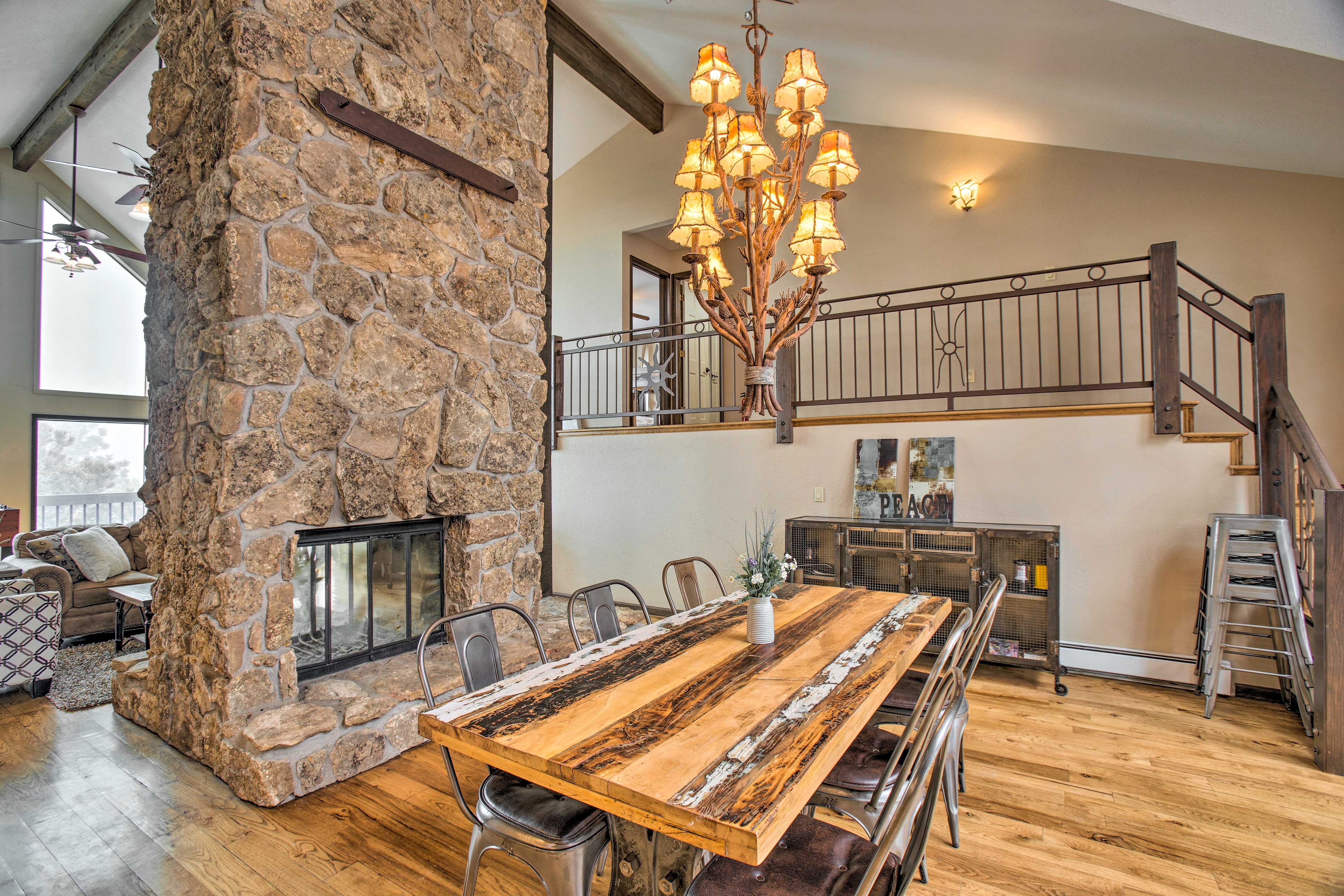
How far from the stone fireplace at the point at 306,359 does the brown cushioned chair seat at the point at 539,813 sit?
1.29 metres

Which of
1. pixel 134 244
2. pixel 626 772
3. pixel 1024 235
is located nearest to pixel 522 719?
pixel 626 772

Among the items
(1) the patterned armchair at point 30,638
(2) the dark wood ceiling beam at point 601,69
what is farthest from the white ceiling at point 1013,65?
(1) the patterned armchair at point 30,638

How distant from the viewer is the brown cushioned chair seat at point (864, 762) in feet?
5.67

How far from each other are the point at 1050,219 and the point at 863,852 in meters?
5.42

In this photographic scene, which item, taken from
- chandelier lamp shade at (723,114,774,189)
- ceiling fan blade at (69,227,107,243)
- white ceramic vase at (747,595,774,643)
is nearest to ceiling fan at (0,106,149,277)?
ceiling fan blade at (69,227,107,243)

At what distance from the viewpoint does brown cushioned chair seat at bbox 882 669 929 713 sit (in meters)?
2.26

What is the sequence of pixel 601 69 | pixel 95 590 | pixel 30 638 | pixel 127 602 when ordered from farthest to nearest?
pixel 601 69
pixel 95 590
pixel 127 602
pixel 30 638

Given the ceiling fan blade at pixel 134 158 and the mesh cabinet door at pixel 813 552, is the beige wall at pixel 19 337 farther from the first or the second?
the mesh cabinet door at pixel 813 552

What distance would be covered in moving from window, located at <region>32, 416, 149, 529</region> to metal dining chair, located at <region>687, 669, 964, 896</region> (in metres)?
9.23

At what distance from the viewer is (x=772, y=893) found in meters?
1.26

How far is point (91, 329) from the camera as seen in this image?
8.01 meters

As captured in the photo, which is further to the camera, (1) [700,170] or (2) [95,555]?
(2) [95,555]

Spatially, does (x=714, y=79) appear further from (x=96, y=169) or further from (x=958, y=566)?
(x=96, y=169)

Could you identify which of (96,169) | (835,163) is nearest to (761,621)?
(835,163)
